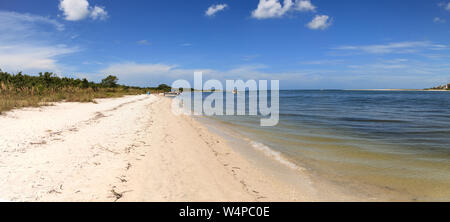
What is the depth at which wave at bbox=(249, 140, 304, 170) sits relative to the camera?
6.46m

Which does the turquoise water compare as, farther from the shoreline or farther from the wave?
the shoreline

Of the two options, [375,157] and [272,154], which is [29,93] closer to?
[272,154]

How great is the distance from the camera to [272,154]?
760cm

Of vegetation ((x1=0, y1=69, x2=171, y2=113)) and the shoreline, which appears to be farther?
vegetation ((x1=0, y1=69, x2=171, y2=113))

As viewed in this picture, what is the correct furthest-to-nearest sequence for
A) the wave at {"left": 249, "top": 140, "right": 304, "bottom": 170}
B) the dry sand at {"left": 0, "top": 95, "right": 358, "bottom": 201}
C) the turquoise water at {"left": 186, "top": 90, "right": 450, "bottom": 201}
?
the wave at {"left": 249, "top": 140, "right": 304, "bottom": 170}
the turquoise water at {"left": 186, "top": 90, "right": 450, "bottom": 201}
the dry sand at {"left": 0, "top": 95, "right": 358, "bottom": 201}

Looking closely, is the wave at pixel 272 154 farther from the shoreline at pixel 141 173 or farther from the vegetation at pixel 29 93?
the vegetation at pixel 29 93

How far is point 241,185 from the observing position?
473cm

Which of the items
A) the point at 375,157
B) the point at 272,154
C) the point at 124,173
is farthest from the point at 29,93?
the point at 375,157

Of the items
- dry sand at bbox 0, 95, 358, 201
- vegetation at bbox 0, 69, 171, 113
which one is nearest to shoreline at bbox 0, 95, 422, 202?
dry sand at bbox 0, 95, 358, 201
